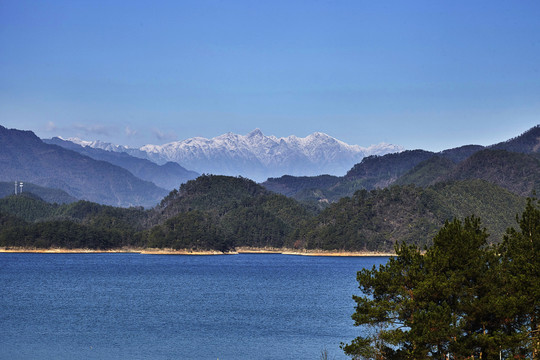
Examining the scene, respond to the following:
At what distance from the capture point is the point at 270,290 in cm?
11500

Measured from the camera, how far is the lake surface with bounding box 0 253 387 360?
5766cm

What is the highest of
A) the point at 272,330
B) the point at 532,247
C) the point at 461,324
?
the point at 532,247

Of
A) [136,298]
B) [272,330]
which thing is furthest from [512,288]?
[136,298]

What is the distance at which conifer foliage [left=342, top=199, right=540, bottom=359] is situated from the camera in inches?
1389

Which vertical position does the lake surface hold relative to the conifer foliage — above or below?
below

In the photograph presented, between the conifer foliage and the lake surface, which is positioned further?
the lake surface

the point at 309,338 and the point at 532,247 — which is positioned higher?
the point at 532,247

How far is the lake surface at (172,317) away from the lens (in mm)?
57656

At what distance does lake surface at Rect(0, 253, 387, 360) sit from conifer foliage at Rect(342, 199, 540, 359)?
57.0 ft

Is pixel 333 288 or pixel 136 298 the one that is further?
pixel 333 288

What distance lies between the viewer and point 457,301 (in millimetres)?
37594

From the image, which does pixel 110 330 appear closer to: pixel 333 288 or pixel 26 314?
pixel 26 314

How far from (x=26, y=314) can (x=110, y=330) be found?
17077 mm

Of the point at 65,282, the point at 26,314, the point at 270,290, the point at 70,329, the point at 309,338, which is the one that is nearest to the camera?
the point at 309,338
